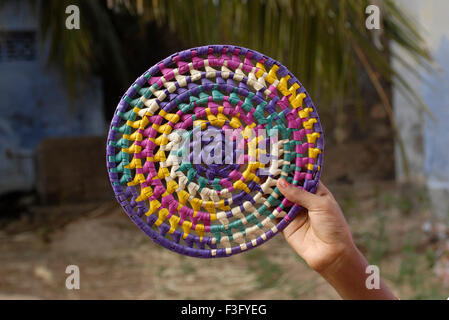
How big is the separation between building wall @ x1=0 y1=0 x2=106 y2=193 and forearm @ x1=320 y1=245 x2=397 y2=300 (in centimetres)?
268

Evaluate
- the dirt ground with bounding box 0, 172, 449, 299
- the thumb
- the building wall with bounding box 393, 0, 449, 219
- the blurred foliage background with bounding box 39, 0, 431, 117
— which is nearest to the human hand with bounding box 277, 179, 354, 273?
the thumb

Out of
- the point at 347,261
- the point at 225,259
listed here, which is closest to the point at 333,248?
the point at 347,261

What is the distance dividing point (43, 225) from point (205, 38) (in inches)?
67.6

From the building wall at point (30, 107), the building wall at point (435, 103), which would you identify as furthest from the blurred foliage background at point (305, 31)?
the building wall at point (30, 107)

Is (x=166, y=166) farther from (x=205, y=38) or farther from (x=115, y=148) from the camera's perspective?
(x=205, y=38)

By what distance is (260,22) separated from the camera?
1.61m

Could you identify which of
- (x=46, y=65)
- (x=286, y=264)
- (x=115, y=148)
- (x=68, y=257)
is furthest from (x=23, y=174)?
(x=115, y=148)

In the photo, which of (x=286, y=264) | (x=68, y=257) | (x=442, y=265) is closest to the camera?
(x=442, y=265)

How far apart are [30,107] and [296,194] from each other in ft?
9.23

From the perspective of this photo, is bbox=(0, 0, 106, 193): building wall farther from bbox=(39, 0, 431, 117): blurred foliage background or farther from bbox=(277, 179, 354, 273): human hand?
bbox=(277, 179, 354, 273): human hand

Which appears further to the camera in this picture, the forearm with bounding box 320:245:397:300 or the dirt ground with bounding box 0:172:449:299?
the dirt ground with bounding box 0:172:449:299

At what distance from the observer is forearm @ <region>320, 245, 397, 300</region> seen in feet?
2.17

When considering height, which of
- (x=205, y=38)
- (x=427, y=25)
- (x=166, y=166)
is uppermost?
(x=427, y=25)

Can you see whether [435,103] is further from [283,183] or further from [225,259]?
[283,183]
